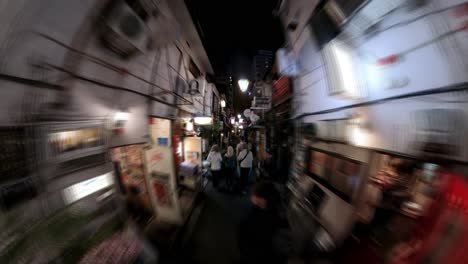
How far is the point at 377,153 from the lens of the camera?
224cm

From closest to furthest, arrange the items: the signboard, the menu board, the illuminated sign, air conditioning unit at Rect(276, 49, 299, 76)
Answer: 1. the illuminated sign
2. the menu board
3. the signboard
4. air conditioning unit at Rect(276, 49, 299, 76)

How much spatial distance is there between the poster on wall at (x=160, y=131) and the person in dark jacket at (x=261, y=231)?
2851 millimetres

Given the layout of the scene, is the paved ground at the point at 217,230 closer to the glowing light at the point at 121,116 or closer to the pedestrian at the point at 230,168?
the pedestrian at the point at 230,168

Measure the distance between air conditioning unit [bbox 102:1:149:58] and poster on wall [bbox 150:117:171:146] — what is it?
5.01 ft

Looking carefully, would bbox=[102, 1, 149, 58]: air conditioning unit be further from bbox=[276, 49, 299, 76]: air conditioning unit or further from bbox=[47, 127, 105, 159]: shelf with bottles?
bbox=[276, 49, 299, 76]: air conditioning unit

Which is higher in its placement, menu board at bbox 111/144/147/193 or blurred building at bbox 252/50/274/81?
blurred building at bbox 252/50/274/81

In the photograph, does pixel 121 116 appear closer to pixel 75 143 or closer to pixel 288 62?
pixel 75 143

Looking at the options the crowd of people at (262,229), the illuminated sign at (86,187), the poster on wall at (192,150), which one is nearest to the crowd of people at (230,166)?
the poster on wall at (192,150)

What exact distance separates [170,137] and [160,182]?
124 cm

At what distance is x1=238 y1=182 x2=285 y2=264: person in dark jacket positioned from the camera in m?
2.12

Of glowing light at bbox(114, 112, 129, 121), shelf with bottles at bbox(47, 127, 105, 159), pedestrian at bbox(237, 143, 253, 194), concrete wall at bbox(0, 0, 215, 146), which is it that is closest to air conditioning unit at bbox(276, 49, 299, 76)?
pedestrian at bbox(237, 143, 253, 194)

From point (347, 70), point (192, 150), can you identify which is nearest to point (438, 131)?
point (347, 70)

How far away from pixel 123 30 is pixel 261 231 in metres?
3.61

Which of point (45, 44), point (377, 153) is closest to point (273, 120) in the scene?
point (377, 153)
